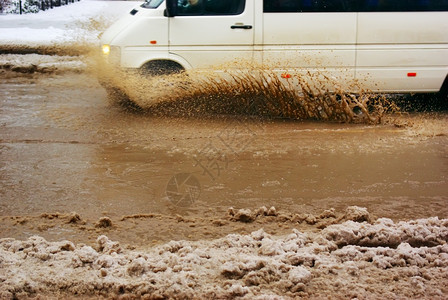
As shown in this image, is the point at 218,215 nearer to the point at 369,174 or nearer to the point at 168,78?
the point at 369,174

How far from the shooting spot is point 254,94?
29.9ft

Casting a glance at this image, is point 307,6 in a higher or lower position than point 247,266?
higher

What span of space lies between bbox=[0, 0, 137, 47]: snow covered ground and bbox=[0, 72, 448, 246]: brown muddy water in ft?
19.4

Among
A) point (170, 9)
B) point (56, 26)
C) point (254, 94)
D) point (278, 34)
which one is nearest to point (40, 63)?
point (56, 26)

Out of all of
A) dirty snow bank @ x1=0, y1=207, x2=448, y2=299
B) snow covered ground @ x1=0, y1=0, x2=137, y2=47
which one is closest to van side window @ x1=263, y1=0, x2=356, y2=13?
dirty snow bank @ x1=0, y1=207, x2=448, y2=299

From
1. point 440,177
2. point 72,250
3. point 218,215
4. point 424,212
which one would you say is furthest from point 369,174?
point 72,250

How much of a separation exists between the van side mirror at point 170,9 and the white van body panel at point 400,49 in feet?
8.77

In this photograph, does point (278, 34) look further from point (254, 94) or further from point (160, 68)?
point (160, 68)

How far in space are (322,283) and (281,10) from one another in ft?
19.0

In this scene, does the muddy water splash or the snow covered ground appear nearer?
the muddy water splash

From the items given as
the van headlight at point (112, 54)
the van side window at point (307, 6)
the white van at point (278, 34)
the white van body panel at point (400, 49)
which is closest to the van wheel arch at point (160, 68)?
the white van at point (278, 34)

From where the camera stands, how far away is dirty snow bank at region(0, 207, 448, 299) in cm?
386

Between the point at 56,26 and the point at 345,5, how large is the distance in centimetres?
1109

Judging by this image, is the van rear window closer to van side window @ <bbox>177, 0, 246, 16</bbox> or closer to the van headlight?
van side window @ <bbox>177, 0, 246, 16</bbox>
